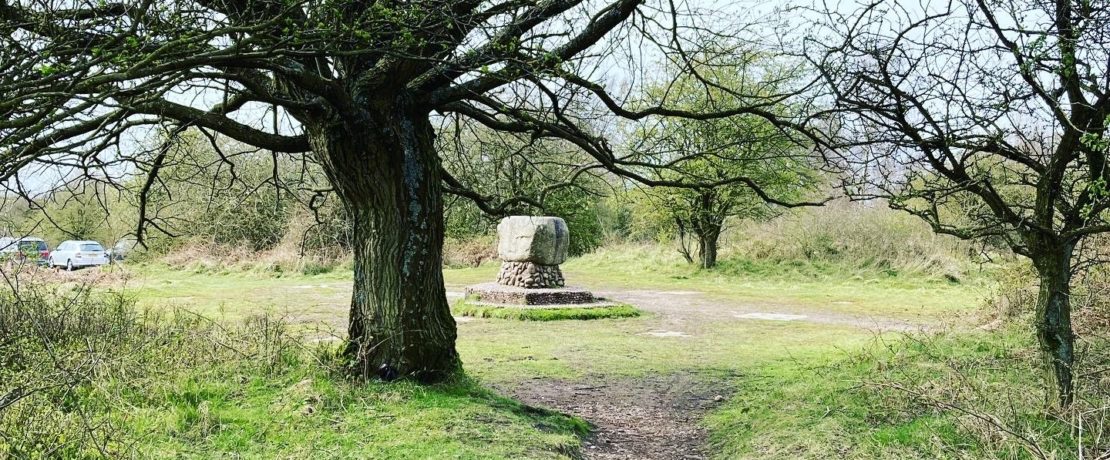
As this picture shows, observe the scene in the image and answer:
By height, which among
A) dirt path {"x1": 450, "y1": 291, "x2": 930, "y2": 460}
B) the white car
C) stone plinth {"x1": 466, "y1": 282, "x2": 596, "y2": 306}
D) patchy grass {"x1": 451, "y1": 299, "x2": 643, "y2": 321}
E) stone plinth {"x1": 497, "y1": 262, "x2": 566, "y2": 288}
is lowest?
dirt path {"x1": 450, "y1": 291, "x2": 930, "y2": 460}

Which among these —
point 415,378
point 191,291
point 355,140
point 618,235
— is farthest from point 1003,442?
point 618,235

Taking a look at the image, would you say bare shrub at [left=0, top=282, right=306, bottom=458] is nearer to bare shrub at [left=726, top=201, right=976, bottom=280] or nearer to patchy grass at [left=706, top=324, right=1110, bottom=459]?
patchy grass at [left=706, top=324, right=1110, bottom=459]

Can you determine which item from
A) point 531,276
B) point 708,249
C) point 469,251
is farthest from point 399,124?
point 469,251

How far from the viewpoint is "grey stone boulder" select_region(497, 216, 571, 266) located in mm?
17453

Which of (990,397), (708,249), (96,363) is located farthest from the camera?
(708,249)

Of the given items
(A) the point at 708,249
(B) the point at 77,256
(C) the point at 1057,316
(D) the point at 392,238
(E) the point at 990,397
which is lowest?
(E) the point at 990,397

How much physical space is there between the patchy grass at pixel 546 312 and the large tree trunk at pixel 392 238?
8.48m

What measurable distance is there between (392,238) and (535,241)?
1064 cm

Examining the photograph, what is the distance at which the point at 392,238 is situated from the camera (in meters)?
6.75

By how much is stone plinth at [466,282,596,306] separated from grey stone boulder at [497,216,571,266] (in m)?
0.72

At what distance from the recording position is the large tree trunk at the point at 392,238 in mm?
6590

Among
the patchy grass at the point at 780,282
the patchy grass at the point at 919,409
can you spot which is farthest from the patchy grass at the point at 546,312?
the patchy grass at the point at 919,409

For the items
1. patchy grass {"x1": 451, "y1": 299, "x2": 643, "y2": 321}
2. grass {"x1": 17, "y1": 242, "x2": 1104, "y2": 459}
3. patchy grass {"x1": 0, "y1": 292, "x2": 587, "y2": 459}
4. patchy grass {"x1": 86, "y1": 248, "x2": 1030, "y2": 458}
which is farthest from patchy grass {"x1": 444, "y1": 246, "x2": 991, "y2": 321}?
patchy grass {"x1": 0, "y1": 292, "x2": 587, "y2": 459}

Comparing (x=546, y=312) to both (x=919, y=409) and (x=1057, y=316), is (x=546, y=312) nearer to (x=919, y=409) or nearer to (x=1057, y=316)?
(x=919, y=409)
